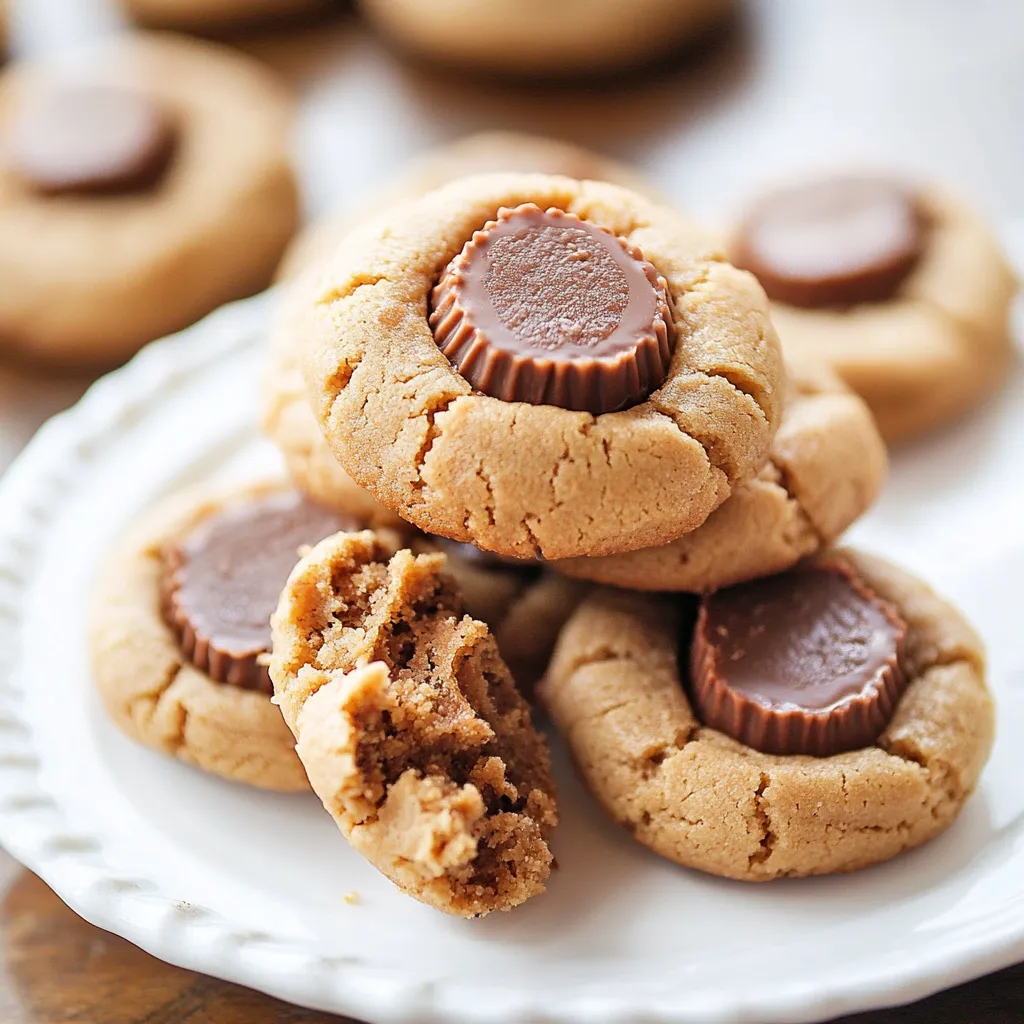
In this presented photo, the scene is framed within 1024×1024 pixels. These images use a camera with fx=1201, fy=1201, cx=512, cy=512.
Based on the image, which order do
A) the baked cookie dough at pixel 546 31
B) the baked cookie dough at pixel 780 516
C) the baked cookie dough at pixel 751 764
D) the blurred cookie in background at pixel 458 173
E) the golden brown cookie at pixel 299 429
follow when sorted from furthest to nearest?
1. the baked cookie dough at pixel 546 31
2. the blurred cookie in background at pixel 458 173
3. the golden brown cookie at pixel 299 429
4. the baked cookie dough at pixel 780 516
5. the baked cookie dough at pixel 751 764

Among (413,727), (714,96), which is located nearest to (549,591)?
(413,727)

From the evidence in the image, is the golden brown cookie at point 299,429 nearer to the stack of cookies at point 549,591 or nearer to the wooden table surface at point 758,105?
the stack of cookies at point 549,591

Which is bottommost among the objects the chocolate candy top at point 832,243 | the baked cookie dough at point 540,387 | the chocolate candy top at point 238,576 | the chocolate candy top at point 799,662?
the chocolate candy top at point 238,576

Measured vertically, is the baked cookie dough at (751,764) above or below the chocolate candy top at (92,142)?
above

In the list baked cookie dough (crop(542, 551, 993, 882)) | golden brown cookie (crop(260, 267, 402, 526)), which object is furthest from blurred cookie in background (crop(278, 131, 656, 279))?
baked cookie dough (crop(542, 551, 993, 882))

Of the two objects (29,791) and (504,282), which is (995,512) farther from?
(29,791)

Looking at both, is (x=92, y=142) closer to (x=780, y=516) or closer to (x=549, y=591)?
(x=549, y=591)

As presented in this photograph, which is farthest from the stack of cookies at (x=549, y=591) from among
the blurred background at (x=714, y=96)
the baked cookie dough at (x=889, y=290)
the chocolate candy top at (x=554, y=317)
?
the blurred background at (x=714, y=96)
